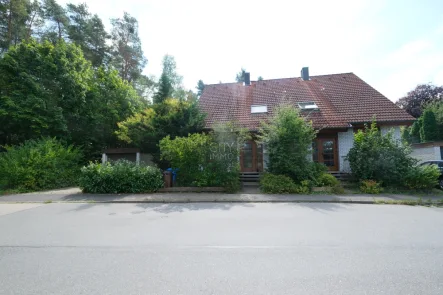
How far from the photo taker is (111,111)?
691 inches

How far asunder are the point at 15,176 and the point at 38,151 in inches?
68.2

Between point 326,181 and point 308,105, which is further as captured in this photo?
point 308,105

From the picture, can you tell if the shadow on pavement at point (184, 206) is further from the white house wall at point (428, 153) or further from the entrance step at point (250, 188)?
the white house wall at point (428, 153)

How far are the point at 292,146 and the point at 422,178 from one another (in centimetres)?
590

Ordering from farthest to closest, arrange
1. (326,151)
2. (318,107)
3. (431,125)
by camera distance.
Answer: (431,125) → (318,107) → (326,151)

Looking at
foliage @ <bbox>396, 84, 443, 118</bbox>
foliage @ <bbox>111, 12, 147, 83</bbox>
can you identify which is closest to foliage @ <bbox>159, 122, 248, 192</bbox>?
foliage @ <bbox>111, 12, 147, 83</bbox>

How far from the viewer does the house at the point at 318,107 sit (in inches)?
518

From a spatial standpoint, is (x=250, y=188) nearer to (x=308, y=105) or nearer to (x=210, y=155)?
(x=210, y=155)

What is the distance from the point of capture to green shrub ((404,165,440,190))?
9711 mm

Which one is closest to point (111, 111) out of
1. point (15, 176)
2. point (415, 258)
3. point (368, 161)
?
point (15, 176)

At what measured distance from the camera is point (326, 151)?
13.5 m

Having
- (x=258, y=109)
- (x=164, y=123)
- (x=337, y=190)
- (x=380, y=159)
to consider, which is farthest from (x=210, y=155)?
(x=380, y=159)

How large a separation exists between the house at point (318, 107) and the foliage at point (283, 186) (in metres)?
2.43

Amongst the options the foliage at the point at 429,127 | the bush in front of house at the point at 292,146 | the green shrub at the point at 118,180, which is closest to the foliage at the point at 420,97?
the foliage at the point at 429,127
